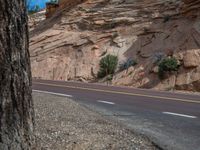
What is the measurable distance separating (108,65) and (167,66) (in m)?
6.50

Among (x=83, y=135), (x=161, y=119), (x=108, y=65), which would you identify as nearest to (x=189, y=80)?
(x=108, y=65)

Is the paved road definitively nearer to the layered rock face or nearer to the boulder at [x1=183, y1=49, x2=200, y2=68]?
the layered rock face

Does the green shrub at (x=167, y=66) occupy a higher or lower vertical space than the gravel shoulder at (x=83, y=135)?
higher

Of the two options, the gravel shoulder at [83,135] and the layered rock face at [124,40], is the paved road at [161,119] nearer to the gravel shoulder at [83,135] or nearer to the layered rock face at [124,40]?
the gravel shoulder at [83,135]

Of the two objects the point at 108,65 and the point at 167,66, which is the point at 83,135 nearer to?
the point at 167,66

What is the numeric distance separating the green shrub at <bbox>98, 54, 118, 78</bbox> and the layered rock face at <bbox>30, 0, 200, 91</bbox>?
3.34ft

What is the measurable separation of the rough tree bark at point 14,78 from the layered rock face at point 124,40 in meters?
20.2

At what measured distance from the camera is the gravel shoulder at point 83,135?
6.71 metres

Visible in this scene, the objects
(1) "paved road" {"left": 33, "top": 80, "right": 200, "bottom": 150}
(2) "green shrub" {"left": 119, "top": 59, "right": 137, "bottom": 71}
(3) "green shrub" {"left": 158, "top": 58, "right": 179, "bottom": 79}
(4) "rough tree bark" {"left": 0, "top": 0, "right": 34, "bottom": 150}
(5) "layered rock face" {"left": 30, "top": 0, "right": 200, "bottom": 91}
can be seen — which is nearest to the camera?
(4) "rough tree bark" {"left": 0, "top": 0, "right": 34, "bottom": 150}

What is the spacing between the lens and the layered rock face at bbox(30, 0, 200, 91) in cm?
2692

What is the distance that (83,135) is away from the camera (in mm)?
7473

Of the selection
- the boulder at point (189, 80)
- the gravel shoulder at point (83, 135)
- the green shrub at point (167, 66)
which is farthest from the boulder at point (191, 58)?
the gravel shoulder at point (83, 135)

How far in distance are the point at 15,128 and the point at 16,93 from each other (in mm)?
322

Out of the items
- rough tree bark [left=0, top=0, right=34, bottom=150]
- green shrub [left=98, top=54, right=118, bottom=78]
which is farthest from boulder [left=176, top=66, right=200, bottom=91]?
rough tree bark [left=0, top=0, right=34, bottom=150]
